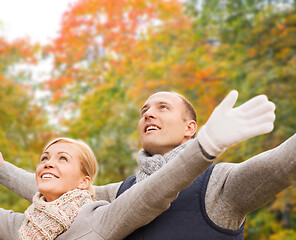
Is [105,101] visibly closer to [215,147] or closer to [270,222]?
[270,222]

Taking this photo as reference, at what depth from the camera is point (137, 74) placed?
439 inches

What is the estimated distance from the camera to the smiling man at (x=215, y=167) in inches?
64.2

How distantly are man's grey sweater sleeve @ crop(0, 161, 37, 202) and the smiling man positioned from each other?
0.59 m

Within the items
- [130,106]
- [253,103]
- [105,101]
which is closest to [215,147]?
[253,103]

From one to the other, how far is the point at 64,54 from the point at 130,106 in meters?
4.29

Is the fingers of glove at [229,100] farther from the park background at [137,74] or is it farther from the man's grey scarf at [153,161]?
the park background at [137,74]

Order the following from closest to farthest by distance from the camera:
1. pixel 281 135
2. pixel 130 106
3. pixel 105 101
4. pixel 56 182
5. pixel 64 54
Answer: pixel 56 182 → pixel 281 135 → pixel 130 106 → pixel 105 101 → pixel 64 54

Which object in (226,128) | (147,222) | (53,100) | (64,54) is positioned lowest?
(147,222)

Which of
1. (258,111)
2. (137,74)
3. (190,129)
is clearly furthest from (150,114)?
(137,74)

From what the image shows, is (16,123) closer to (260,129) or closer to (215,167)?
(215,167)

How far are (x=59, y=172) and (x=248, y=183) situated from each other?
94 centimetres

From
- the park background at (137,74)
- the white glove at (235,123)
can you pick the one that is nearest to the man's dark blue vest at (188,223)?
the white glove at (235,123)

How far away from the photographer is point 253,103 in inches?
64.0

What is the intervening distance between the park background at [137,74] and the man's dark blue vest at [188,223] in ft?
19.7
